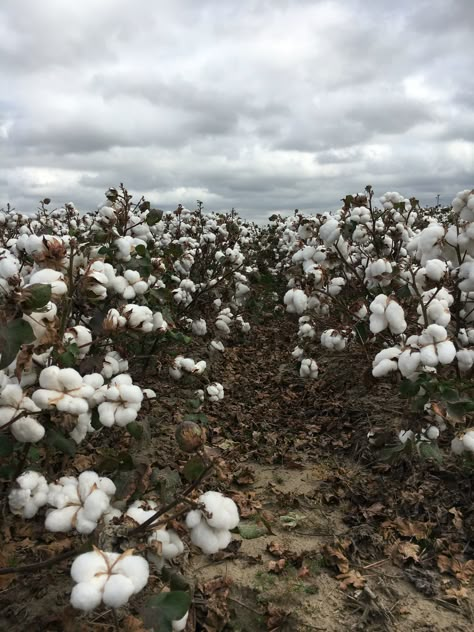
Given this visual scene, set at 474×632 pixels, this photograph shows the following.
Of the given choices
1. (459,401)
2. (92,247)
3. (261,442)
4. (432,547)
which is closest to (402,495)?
(432,547)

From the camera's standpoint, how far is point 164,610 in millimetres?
1399

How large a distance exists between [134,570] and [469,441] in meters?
1.79

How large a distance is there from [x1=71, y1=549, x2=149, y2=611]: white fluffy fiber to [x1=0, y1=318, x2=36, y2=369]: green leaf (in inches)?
25.1

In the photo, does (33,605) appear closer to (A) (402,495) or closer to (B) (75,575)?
(B) (75,575)

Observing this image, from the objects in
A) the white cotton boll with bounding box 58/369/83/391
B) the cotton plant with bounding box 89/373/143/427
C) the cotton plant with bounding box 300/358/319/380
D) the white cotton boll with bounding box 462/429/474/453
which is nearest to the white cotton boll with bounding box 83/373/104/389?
the cotton plant with bounding box 89/373/143/427

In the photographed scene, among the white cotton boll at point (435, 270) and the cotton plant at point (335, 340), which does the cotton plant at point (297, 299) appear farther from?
the white cotton boll at point (435, 270)

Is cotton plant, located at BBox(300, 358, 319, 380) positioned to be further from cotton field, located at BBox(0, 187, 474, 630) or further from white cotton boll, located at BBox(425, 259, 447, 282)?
white cotton boll, located at BBox(425, 259, 447, 282)

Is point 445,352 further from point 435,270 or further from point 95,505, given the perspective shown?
point 95,505

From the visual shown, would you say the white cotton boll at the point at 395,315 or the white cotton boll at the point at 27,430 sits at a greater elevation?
the white cotton boll at the point at 395,315

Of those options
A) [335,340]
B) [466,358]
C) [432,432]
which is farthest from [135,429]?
[335,340]

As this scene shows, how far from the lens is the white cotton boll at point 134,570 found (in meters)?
1.25

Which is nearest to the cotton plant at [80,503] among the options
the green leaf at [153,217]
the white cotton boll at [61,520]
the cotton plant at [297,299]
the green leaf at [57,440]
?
Result: the white cotton boll at [61,520]

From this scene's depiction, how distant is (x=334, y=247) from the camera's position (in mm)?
4199

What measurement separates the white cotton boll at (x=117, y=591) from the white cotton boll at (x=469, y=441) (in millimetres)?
1819
